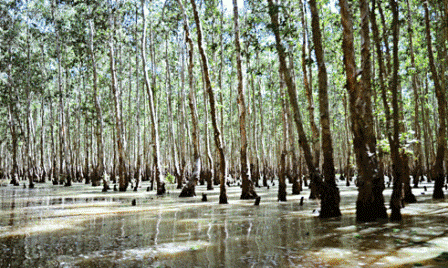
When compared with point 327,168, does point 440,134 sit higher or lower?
higher

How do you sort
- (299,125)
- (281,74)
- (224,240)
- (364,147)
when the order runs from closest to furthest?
(224,240) → (364,147) → (299,125) → (281,74)

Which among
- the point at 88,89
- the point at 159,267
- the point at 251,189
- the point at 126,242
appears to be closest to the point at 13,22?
the point at 88,89

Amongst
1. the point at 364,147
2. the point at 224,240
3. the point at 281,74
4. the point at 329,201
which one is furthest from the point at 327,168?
the point at 281,74

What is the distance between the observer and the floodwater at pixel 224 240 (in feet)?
17.1

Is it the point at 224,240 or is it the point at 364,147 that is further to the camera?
the point at 364,147

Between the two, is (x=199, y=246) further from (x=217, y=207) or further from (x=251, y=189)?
(x=251, y=189)

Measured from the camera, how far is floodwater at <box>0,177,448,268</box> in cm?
520

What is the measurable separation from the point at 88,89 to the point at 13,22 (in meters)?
8.85

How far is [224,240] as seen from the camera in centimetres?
661

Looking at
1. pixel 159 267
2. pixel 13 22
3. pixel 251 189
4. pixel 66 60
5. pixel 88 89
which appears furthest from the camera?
pixel 88 89

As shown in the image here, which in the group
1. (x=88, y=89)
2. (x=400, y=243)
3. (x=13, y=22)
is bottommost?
(x=400, y=243)

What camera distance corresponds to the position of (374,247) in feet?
18.9

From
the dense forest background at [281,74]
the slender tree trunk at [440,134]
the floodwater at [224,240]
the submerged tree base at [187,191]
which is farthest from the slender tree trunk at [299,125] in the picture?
the submerged tree base at [187,191]

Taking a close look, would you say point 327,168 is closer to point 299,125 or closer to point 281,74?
point 299,125
